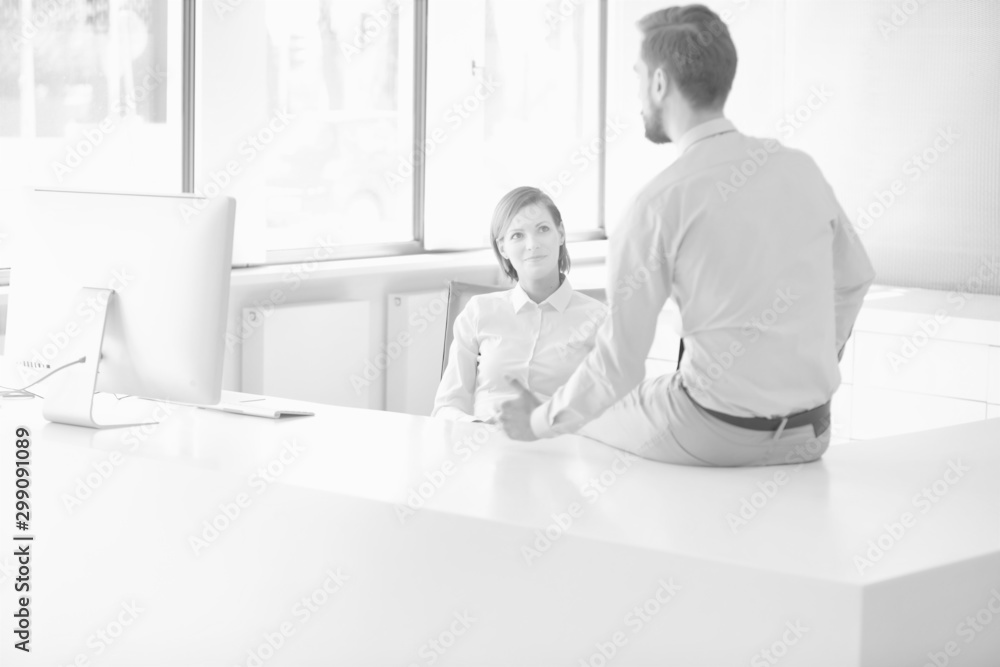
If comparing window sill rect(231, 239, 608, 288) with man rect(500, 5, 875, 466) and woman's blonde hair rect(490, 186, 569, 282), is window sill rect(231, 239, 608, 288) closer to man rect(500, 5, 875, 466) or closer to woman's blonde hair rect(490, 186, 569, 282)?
woman's blonde hair rect(490, 186, 569, 282)

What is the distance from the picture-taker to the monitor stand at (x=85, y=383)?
8.57 feet

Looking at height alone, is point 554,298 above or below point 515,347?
above

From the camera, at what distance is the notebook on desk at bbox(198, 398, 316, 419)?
2.81 metres

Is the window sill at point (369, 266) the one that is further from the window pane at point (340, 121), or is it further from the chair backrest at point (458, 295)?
the chair backrest at point (458, 295)

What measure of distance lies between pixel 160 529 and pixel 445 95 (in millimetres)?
3415

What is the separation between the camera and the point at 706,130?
7.02 feet

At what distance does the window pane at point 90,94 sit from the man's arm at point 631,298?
8.96 ft

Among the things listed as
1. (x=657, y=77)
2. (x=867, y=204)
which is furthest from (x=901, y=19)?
(x=657, y=77)

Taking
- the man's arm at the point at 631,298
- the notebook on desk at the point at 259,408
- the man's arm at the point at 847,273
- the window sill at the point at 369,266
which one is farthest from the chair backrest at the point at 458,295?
the man's arm at the point at 631,298

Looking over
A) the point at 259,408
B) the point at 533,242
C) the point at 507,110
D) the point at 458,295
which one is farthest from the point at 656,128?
the point at 507,110

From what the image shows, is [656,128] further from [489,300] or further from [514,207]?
[489,300]

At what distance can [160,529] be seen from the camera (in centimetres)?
241

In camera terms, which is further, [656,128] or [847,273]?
[847,273]

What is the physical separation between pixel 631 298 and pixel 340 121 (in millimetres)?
3469
